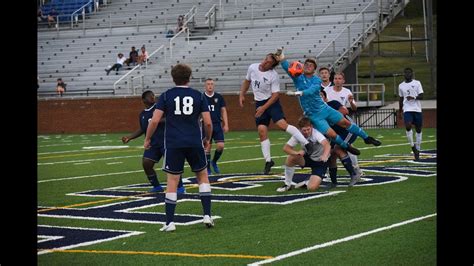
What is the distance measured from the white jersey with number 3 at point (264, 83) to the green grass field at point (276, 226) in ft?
4.54

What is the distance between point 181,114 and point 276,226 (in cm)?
148

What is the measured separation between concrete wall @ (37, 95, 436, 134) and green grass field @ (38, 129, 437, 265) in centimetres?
2065

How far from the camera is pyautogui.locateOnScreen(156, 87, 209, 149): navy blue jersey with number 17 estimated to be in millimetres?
9555

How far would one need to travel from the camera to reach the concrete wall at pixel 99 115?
38.2 meters

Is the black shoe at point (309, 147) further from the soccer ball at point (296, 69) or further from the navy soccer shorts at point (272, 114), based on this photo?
the navy soccer shorts at point (272, 114)

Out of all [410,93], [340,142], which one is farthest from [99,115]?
[340,142]

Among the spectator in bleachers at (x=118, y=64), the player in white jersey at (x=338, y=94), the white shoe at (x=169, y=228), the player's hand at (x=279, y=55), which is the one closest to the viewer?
the white shoe at (x=169, y=228)

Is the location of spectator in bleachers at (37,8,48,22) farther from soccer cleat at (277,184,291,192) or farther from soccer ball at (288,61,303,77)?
soccer cleat at (277,184,291,192)

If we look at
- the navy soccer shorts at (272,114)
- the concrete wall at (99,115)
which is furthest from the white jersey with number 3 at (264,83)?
the concrete wall at (99,115)

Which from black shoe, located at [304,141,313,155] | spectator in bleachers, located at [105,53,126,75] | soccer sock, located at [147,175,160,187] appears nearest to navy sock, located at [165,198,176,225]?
black shoe, located at [304,141,313,155]
